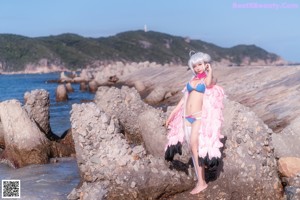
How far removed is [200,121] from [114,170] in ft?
4.19

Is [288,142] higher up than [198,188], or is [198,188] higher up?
[288,142]

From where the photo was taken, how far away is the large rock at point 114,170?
21.7ft

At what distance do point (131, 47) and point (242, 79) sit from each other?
164529 mm

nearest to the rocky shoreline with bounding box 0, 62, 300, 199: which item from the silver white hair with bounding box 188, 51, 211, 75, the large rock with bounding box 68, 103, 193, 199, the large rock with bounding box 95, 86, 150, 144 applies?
the large rock with bounding box 68, 103, 193, 199

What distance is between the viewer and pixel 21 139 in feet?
31.9

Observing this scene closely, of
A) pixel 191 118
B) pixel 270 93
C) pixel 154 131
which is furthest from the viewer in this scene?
pixel 270 93

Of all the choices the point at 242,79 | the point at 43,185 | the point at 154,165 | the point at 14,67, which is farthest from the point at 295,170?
the point at 14,67

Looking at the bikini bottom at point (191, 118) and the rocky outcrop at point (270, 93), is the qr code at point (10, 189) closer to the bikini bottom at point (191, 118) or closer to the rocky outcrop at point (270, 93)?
the bikini bottom at point (191, 118)

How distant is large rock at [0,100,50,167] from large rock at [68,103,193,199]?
2.87 metres

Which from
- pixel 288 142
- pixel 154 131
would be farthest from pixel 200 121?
pixel 288 142

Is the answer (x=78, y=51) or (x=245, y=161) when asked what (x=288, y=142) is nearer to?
(x=245, y=161)

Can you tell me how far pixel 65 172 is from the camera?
29.5 feet

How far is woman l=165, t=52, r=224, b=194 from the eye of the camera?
243 inches

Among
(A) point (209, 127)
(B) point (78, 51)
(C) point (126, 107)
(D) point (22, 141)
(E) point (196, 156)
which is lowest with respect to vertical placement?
(D) point (22, 141)
